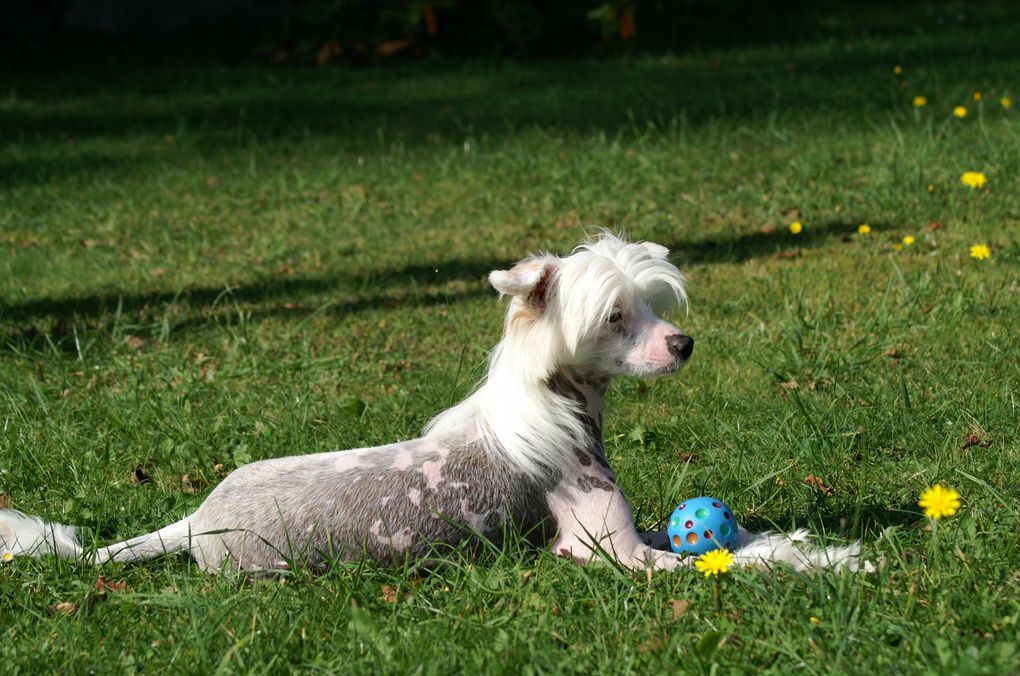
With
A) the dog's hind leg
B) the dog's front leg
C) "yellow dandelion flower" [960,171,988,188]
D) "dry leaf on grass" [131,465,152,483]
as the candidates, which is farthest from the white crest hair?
"yellow dandelion flower" [960,171,988,188]

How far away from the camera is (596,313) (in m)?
3.36

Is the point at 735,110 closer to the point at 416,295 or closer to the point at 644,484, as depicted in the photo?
the point at 416,295

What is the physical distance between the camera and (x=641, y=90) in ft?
36.7

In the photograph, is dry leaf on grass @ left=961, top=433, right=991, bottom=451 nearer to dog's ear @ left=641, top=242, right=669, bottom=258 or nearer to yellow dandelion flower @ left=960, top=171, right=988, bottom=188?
dog's ear @ left=641, top=242, right=669, bottom=258

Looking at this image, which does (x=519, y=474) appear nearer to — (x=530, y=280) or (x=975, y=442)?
(x=530, y=280)

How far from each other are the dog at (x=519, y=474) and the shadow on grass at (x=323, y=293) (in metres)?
2.82

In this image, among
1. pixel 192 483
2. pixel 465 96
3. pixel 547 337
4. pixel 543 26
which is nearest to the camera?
pixel 547 337

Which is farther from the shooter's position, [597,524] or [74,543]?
[74,543]

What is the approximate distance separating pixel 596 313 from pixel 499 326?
265 cm

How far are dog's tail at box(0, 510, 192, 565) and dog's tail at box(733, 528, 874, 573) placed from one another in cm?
161

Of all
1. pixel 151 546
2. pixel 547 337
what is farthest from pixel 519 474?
pixel 151 546

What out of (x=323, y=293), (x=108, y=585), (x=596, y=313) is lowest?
(x=323, y=293)

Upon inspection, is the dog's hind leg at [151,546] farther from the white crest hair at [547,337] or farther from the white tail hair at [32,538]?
the white crest hair at [547,337]

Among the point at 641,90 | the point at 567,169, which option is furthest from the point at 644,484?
the point at 641,90
